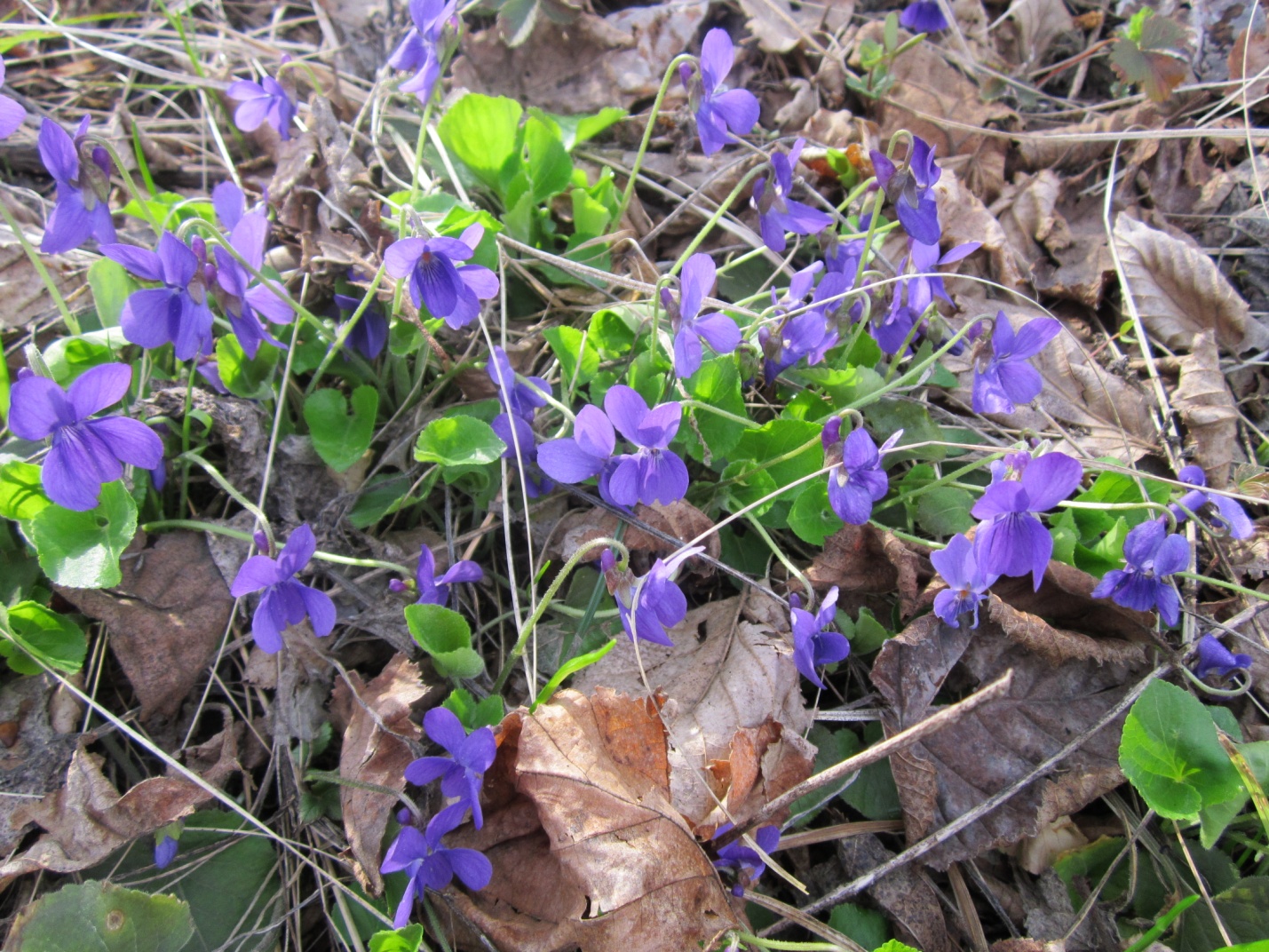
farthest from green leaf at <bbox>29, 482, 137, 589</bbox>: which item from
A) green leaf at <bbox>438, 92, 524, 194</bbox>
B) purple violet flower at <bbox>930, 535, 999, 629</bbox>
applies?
purple violet flower at <bbox>930, 535, 999, 629</bbox>

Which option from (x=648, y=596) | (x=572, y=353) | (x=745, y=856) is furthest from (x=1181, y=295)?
(x=745, y=856)

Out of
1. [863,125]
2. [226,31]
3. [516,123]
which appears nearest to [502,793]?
[516,123]

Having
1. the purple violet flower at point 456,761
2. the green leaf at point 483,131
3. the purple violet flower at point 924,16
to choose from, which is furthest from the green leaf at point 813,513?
the purple violet flower at point 924,16

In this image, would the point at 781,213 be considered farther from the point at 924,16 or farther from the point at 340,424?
the point at 924,16

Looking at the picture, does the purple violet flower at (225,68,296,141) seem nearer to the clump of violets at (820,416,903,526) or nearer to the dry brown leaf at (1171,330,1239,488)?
the clump of violets at (820,416,903,526)

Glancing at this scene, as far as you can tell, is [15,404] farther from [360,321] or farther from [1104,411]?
[1104,411]
